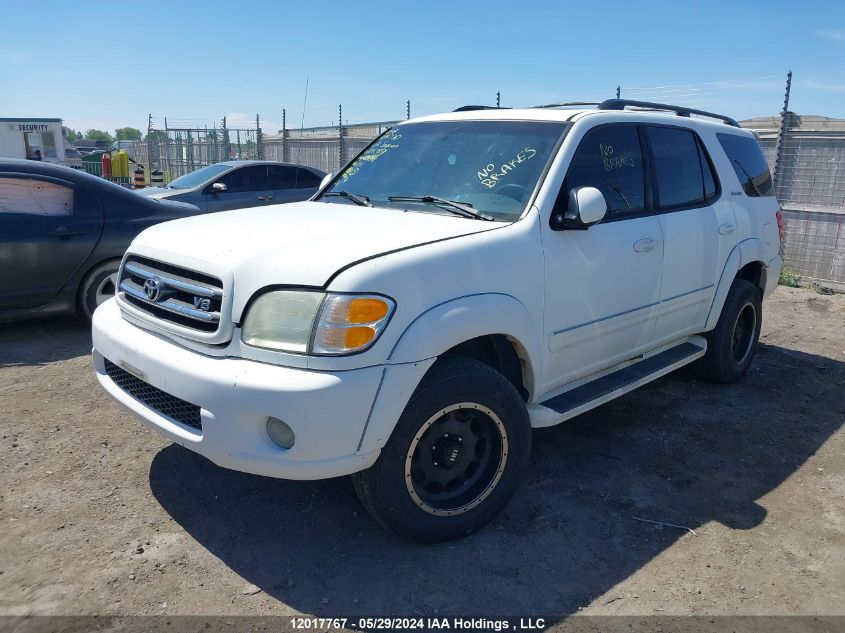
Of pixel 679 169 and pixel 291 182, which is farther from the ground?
pixel 679 169

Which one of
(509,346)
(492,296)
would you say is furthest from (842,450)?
(492,296)

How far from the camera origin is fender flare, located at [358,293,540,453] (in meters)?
2.71

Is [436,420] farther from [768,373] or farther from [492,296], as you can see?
[768,373]

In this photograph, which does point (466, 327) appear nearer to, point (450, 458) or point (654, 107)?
point (450, 458)

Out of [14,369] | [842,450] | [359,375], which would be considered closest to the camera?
[359,375]

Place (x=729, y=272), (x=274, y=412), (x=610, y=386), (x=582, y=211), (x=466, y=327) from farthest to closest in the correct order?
(x=729, y=272), (x=610, y=386), (x=582, y=211), (x=466, y=327), (x=274, y=412)

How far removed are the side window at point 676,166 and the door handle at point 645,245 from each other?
1.18 ft

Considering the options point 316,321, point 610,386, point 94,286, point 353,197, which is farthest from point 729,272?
point 94,286

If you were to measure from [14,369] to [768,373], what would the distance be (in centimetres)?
622

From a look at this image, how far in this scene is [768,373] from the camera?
592 centimetres

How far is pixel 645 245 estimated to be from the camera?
4.04m

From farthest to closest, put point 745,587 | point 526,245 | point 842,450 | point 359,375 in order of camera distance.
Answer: point 842,450
point 526,245
point 745,587
point 359,375

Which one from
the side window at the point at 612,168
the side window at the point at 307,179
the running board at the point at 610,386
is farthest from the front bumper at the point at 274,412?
the side window at the point at 307,179

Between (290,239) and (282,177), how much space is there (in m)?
8.76
